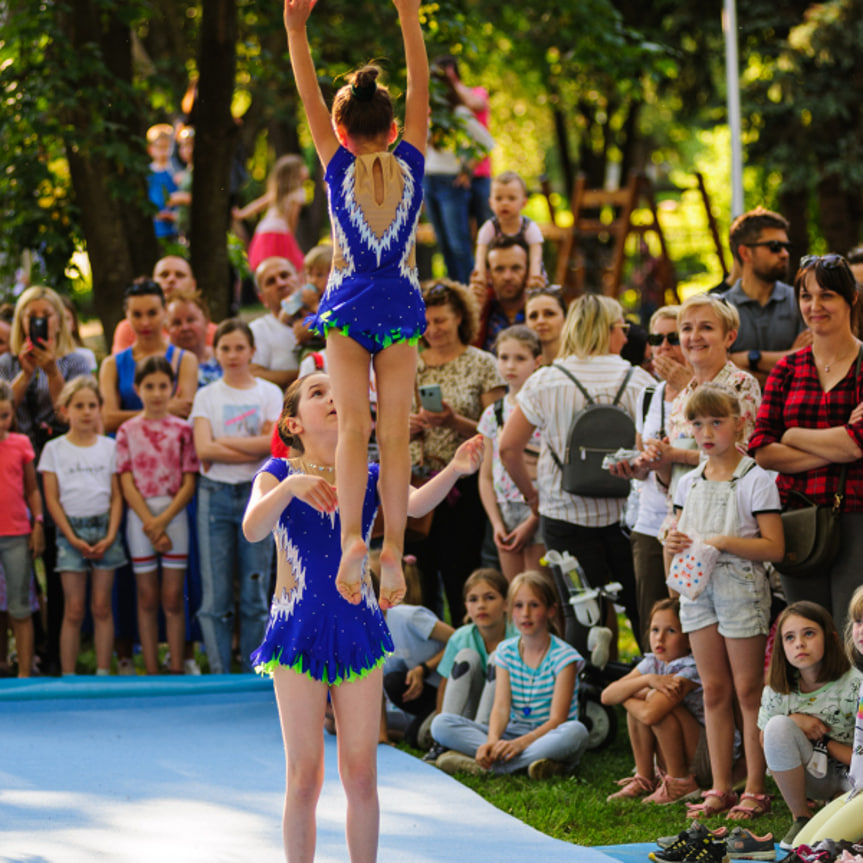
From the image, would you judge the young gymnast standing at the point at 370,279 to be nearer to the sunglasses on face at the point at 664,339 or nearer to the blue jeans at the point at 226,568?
the sunglasses on face at the point at 664,339

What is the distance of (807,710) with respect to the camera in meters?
4.39

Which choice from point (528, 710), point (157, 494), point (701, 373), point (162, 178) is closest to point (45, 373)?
point (157, 494)

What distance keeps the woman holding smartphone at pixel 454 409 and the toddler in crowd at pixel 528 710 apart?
0.88 m

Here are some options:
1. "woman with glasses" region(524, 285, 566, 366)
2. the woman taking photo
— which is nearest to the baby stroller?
"woman with glasses" region(524, 285, 566, 366)

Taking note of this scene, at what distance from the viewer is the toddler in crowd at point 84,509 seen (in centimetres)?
665

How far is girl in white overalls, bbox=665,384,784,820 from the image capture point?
4648mm

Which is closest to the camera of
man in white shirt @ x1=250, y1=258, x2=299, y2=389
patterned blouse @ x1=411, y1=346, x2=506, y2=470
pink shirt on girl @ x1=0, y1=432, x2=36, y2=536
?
patterned blouse @ x1=411, y1=346, x2=506, y2=470

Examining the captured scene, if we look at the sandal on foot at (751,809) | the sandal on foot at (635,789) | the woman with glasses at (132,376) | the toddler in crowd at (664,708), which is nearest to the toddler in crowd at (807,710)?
the sandal on foot at (751,809)

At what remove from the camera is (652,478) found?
5.34m

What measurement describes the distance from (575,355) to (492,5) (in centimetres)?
1111

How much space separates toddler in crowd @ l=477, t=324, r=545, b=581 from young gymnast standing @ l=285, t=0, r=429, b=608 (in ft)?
8.42

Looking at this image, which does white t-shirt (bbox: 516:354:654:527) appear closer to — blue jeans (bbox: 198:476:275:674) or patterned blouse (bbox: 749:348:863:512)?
patterned blouse (bbox: 749:348:863:512)

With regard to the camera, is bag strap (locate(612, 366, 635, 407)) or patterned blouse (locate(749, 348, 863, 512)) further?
bag strap (locate(612, 366, 635, 407))

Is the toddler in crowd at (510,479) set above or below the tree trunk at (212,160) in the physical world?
below
